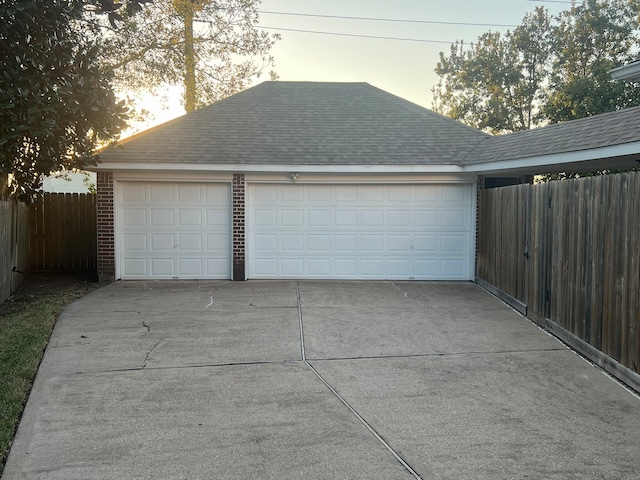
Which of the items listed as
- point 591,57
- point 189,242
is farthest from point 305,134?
point 591,57

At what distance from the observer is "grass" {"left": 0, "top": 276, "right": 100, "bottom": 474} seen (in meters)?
5.11

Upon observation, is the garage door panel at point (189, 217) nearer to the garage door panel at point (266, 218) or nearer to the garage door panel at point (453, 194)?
the garage door panel at point (266, 218)

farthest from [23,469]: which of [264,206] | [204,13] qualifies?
[204,13]

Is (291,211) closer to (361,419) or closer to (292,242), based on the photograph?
(292,242)

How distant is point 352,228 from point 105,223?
5.70 meters

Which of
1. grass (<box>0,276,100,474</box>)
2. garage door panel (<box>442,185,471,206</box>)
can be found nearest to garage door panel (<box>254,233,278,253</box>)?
grass (<box>0,276,100,474</box>)

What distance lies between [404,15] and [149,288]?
67.0 ft

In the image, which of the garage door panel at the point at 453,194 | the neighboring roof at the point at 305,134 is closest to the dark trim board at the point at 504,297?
the garage door panel at the point at 453,194

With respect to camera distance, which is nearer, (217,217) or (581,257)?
(581,257)

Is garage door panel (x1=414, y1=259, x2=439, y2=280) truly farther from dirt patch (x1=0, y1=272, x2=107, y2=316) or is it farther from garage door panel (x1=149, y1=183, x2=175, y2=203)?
dirt patch (x1=0, y1=272, x2=107, y2=316)

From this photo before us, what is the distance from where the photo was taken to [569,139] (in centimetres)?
952

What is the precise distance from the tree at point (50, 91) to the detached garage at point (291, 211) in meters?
1.58

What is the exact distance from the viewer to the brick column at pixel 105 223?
1252 cm

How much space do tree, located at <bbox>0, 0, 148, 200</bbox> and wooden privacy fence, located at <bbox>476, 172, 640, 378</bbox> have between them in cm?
657
